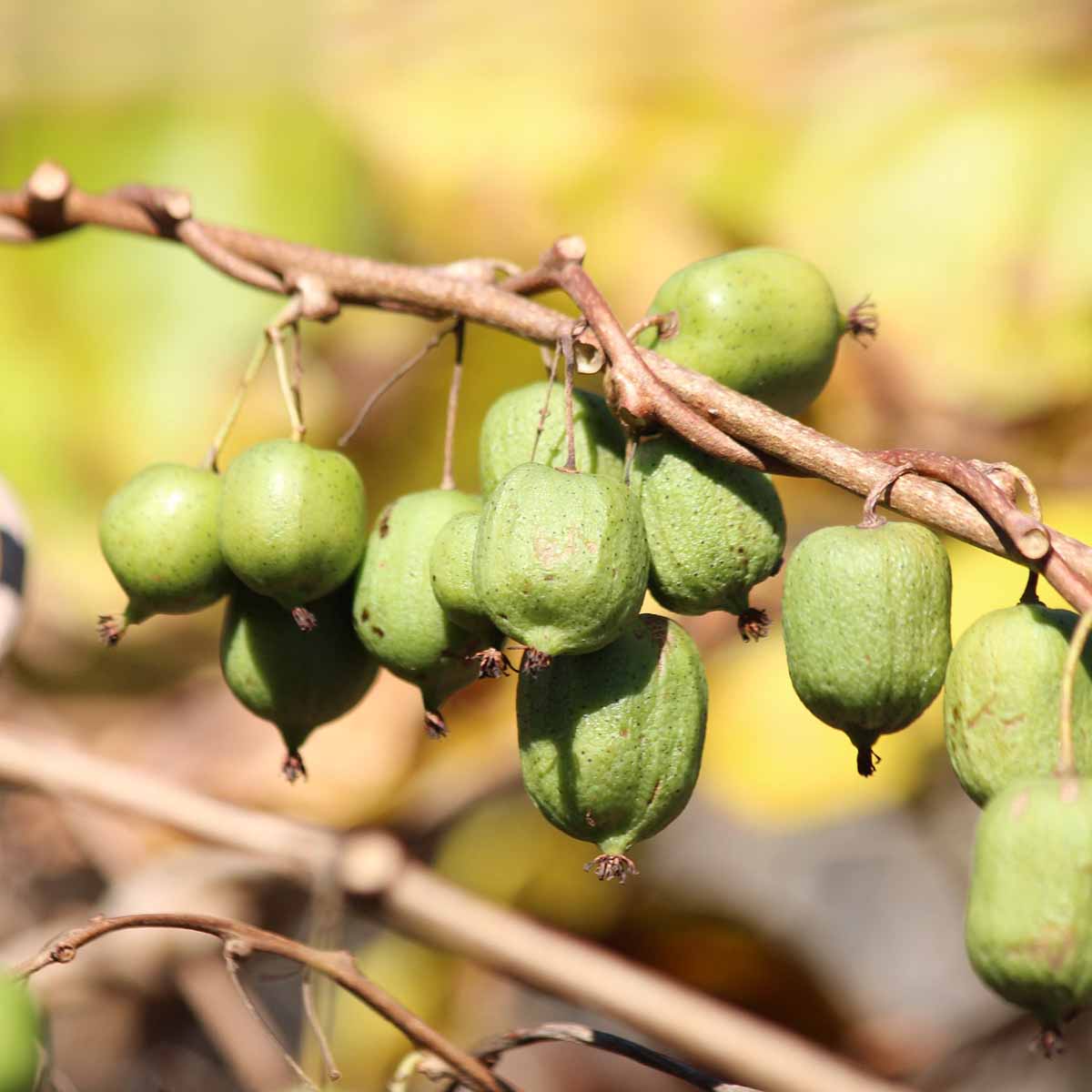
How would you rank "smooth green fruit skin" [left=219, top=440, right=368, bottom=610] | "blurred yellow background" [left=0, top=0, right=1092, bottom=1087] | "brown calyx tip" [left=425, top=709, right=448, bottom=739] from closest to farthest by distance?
"smooth green fruit skin" [left=219, top=440, right=368, bottom=610] → "brown calyx tip" [left=425, top=709, right=448, bottom=739] → "blurred yellow background" [left=0, top=0, right=1092, bottom=1087]

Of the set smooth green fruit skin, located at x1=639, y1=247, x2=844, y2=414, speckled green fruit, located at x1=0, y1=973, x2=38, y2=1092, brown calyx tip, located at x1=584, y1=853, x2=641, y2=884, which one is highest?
Result: smooth green fruit skin, located at x1=639, y1=247, x2=844, y2=414

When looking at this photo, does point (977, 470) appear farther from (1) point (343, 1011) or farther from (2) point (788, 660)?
(1) point (343, 1011)

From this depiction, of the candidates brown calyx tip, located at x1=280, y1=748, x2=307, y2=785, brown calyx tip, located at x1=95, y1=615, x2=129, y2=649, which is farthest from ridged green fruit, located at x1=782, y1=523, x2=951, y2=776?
brown calyx tip, located at x1=95, y1=615, x2=129, y2=649

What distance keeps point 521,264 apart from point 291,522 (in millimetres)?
1758

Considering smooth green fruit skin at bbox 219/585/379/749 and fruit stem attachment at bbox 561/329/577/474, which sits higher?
fruit stem attachment at bbox 561/329/577/474

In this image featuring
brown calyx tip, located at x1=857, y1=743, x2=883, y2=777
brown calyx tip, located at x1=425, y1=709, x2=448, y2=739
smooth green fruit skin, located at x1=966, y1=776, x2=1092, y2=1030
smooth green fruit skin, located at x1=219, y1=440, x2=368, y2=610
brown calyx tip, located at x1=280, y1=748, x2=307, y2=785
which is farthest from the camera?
brown calyx tip, located at x1=280, y1=748, x2=307, y2=785

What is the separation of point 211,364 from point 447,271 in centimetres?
163

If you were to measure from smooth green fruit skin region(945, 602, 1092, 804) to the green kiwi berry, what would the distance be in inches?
25.2

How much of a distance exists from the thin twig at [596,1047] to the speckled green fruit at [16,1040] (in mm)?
404

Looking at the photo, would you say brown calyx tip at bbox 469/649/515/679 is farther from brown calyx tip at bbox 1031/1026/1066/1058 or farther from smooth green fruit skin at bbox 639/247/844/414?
brown calyx tip at bbox 1031/1026/1066/1058

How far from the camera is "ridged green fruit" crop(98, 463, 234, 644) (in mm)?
1512

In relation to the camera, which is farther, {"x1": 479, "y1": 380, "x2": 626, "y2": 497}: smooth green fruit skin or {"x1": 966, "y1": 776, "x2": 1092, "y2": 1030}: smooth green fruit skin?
{"x1": 479, "y1": 380, "x2": 626, "y2": 497}: smooth green fruit skin

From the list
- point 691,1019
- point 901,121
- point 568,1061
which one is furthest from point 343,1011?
point 901,121

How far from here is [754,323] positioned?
1.46 metres
